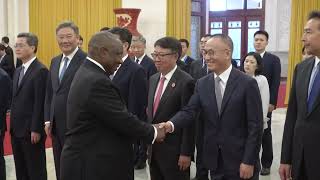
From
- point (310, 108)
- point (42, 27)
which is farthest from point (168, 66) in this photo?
point (42, 27)

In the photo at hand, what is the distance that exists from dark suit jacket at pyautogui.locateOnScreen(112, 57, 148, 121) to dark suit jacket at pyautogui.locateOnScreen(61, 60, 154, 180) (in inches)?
34.4

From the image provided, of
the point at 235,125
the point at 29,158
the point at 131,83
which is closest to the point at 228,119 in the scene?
the point at 235,125

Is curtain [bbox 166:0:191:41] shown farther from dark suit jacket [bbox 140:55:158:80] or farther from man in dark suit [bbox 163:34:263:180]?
man in dark suit [bbox 163:34:263:180]

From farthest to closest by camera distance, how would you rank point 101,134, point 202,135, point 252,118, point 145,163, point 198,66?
point 198,66
point 145,163
point 202,135
point 252,118
point 101,134

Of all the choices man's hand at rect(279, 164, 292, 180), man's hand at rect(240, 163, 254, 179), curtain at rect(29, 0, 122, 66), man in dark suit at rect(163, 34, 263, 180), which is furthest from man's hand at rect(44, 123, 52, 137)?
curtain at rect(29, 0, 122, 66)

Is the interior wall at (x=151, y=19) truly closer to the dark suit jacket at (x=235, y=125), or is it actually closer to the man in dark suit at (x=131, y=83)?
the man in dark suit at (x=131, y=83)

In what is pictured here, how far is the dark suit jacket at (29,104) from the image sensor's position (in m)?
3.89

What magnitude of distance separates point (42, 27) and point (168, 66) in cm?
971

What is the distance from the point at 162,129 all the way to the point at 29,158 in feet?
5.21

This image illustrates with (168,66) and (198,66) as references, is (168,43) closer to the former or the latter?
(168,66)

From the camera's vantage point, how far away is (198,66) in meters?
5.78

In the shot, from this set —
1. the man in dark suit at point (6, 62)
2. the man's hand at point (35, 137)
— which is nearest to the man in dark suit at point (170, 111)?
the man's hand at point (35, 137)

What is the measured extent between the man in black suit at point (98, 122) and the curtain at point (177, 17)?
7.47 meters

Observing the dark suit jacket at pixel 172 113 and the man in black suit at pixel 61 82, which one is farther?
the man in black suit at pixel 61 82
